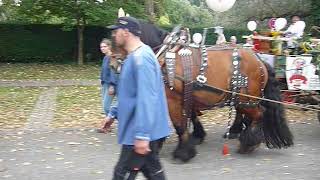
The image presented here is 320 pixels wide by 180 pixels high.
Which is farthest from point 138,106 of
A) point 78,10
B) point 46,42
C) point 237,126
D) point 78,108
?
point 46,42

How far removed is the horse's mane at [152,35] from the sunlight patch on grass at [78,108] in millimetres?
3085

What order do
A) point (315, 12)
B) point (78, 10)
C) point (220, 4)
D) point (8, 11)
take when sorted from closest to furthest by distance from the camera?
point (220, 4)
point (78, 10)
point (315, 12)
point (8, 11)

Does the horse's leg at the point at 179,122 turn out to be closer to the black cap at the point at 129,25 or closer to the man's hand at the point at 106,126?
the man's hand at the point at 106,126

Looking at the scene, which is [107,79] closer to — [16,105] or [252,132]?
[252,132]

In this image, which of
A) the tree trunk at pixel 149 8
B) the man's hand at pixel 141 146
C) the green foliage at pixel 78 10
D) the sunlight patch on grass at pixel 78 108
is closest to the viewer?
the man's hand at pixel 141 146

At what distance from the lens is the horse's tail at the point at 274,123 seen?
7.19 metres

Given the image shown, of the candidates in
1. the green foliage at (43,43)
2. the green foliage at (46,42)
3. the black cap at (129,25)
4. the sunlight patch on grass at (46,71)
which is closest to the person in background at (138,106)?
the black cap at (129,25)

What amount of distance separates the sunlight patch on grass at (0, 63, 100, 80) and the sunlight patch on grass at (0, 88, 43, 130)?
142 inches

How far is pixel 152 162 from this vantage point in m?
4.51

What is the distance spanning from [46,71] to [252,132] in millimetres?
14889

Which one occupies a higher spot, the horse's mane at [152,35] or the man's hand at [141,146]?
the horse's mane at [152,35]

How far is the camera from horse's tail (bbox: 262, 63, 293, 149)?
7.19 metres

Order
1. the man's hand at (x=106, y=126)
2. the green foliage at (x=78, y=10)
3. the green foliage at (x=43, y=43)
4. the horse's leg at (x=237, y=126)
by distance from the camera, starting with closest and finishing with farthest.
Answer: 1. the horse's leg at (x=237, y=126)
2. the man's hand at (x=106, y=126)
3. the green foliage at (x=78, y=10)
4. the green foliage at (x=43, y=43)

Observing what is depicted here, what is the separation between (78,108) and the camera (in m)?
11.5
